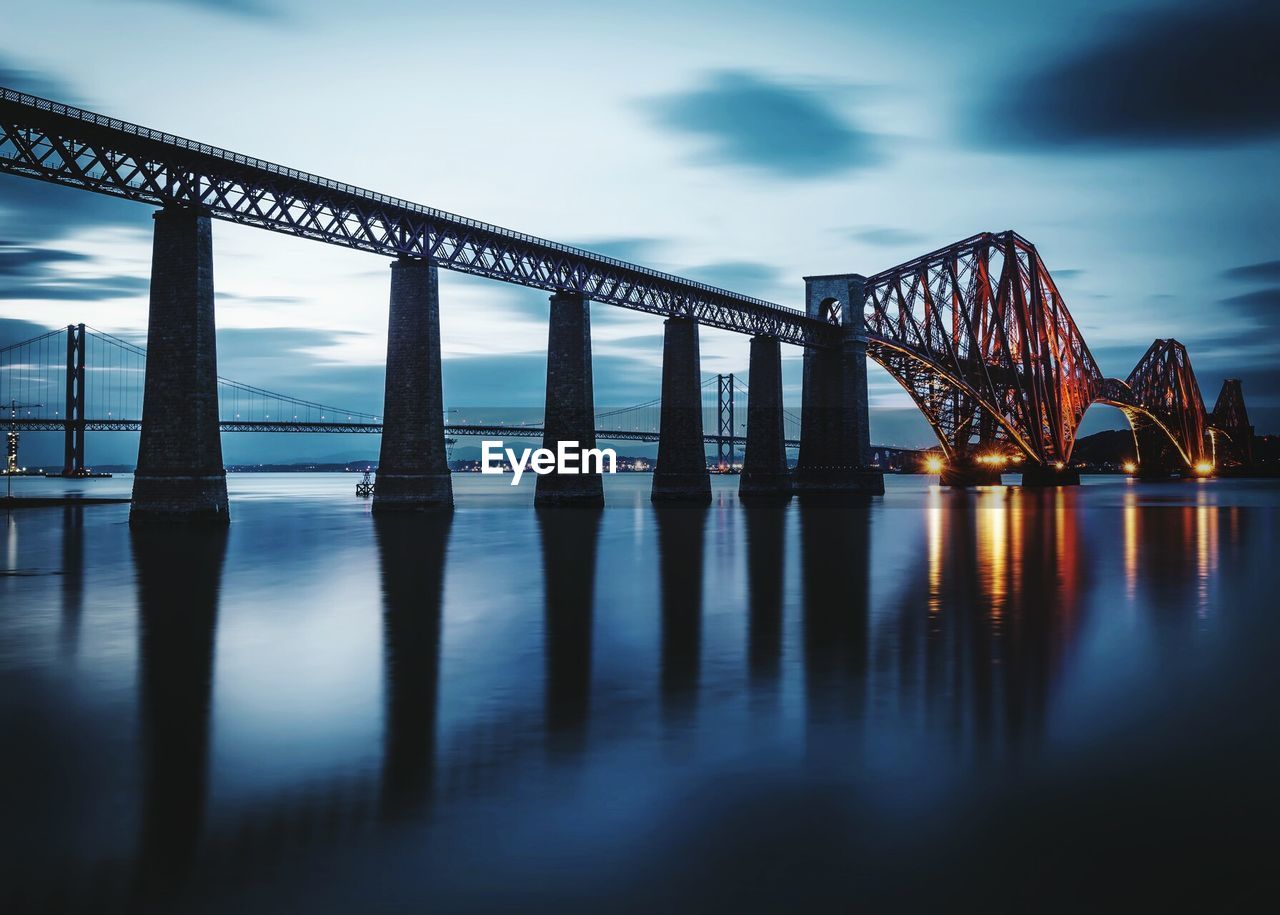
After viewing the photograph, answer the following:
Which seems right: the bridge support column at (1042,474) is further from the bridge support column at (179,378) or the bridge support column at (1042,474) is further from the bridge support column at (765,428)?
the bridge support column at (179,378)

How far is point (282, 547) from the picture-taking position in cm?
3978

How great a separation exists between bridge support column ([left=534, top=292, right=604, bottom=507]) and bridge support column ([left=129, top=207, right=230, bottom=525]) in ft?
71.4

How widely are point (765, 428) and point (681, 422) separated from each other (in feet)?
55.8

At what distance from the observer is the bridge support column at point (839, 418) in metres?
94.9

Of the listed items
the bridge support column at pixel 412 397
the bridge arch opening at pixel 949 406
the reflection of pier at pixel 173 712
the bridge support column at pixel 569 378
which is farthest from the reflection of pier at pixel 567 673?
the bridge arch opening at pixel 949 406

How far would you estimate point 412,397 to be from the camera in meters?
53.2

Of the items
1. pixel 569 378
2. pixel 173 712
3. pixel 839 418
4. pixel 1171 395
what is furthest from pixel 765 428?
pixel 1171 395

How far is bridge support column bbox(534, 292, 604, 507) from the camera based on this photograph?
204 ft

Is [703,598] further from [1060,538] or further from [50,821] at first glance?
[1060,538]

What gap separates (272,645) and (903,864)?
12.5 meters

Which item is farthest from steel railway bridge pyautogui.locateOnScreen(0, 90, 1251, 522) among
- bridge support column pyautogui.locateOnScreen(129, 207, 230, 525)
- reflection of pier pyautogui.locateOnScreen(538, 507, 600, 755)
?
reflection of pier pyautogui.locateOnScreen(538, 507, 600, 755)

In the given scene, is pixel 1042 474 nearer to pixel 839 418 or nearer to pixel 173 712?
pixel 839 418

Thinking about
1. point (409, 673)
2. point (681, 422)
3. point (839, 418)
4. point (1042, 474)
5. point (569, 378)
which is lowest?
point (409, 673)

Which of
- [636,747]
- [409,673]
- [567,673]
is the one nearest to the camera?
[636,747]
